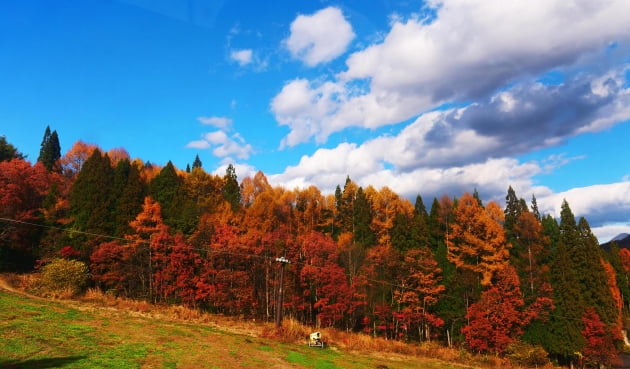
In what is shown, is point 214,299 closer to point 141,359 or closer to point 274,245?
point 274,245

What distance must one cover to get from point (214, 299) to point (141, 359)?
2520 cm

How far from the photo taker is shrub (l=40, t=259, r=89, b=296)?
114ft

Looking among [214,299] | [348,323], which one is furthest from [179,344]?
[348,323]

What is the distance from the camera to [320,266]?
42.5 metres

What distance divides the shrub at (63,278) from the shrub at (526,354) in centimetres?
4361

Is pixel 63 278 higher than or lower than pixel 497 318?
higher

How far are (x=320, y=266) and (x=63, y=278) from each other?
2610 cm

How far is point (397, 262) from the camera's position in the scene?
148ft

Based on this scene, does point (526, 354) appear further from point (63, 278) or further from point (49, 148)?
point (49, 148)

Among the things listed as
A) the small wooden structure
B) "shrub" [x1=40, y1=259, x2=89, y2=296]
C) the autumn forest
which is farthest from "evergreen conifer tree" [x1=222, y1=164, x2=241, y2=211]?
the small wooden structure

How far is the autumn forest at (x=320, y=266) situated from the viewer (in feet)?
132

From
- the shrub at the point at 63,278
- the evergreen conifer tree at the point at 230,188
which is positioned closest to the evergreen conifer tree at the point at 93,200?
the shrub at the point at 63,278

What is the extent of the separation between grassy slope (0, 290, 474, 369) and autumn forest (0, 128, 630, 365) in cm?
1710

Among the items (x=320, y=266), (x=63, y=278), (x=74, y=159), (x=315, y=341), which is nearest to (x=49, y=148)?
(x=74, y=159)
